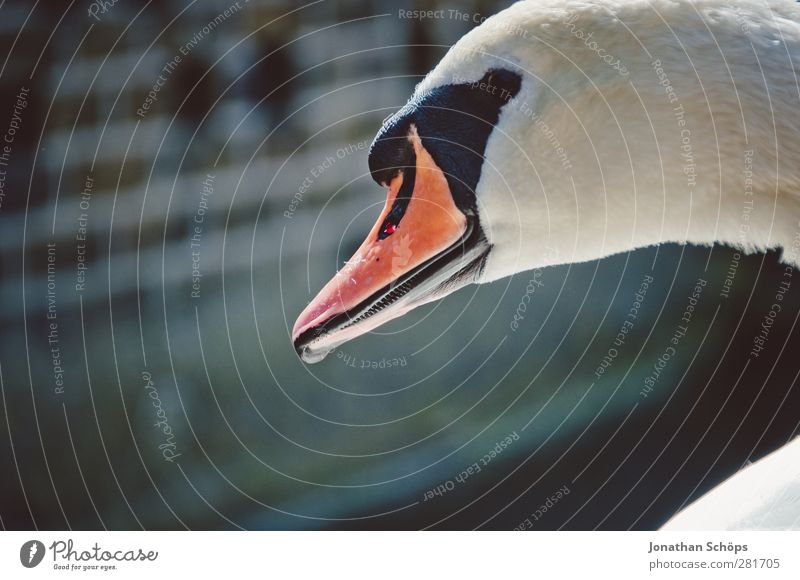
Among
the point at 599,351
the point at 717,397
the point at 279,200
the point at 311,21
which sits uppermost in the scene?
the point at 311,21

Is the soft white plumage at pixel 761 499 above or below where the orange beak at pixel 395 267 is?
below

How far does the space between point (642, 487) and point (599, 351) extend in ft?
1.31

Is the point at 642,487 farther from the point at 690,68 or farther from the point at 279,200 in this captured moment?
the point at 690,68

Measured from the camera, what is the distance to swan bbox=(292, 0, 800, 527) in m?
0.98

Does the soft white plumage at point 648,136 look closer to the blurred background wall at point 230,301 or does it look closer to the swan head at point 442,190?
the swan head at point 442,190

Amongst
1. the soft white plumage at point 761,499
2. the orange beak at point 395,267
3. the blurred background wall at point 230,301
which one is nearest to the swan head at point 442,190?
the orange beak at point 395,267

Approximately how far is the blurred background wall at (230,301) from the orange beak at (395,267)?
1.72 ft

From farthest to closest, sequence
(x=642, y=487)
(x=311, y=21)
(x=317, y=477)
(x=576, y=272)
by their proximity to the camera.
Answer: (x=642, y=487) → (x=576, y=272) → (x=317, y=477) → (x=311, y=21)

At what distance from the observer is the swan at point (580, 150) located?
3.23 feet

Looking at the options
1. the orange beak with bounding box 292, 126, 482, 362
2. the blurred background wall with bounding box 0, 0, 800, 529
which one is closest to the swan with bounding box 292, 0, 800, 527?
the orange beak with bounding box 292, 126, 482, 362

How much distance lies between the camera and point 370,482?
175 centimetres

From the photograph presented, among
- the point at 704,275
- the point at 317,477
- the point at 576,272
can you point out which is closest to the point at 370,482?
the point at 317,477

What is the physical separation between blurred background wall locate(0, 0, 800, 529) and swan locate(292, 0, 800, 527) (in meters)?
0.52

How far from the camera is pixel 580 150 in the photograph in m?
1.04
